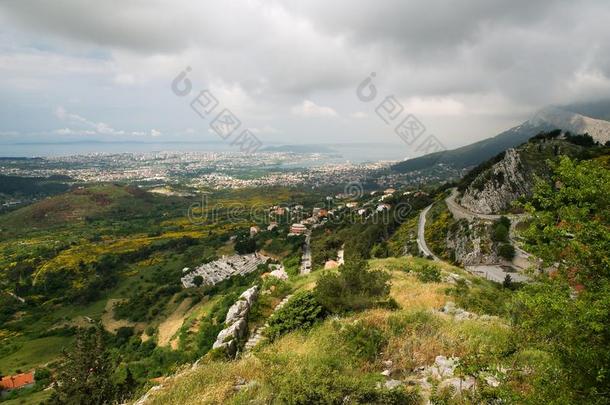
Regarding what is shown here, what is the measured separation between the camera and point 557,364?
13.0ft

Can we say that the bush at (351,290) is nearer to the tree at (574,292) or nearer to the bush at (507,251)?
the tree at (574,292)

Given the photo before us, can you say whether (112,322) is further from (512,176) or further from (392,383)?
(512,176)

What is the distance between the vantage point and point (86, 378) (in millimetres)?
12719

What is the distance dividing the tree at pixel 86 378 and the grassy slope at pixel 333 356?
497 centimetres

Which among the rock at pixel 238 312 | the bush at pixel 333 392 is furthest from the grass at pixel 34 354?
the bush at pixel 333 392

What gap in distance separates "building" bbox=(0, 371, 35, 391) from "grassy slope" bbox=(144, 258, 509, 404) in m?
33.4

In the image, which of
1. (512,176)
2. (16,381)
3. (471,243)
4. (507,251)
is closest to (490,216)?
(512,176)

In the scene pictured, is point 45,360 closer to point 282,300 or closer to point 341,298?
point 282,300

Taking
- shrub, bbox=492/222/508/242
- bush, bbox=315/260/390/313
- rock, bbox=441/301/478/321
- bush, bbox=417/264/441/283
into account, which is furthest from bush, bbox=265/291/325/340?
shrub, bbox=492/222/508/242

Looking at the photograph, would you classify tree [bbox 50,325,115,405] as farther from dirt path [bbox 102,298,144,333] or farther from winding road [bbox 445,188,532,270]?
winding road [bbox 445,188,532,270]

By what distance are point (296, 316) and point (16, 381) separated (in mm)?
34913

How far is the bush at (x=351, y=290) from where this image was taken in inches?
411

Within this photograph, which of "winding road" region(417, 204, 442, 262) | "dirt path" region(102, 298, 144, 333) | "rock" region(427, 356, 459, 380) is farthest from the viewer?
"dirt path" region(102, 298, 144, 333)

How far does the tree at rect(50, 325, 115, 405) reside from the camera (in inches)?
435
